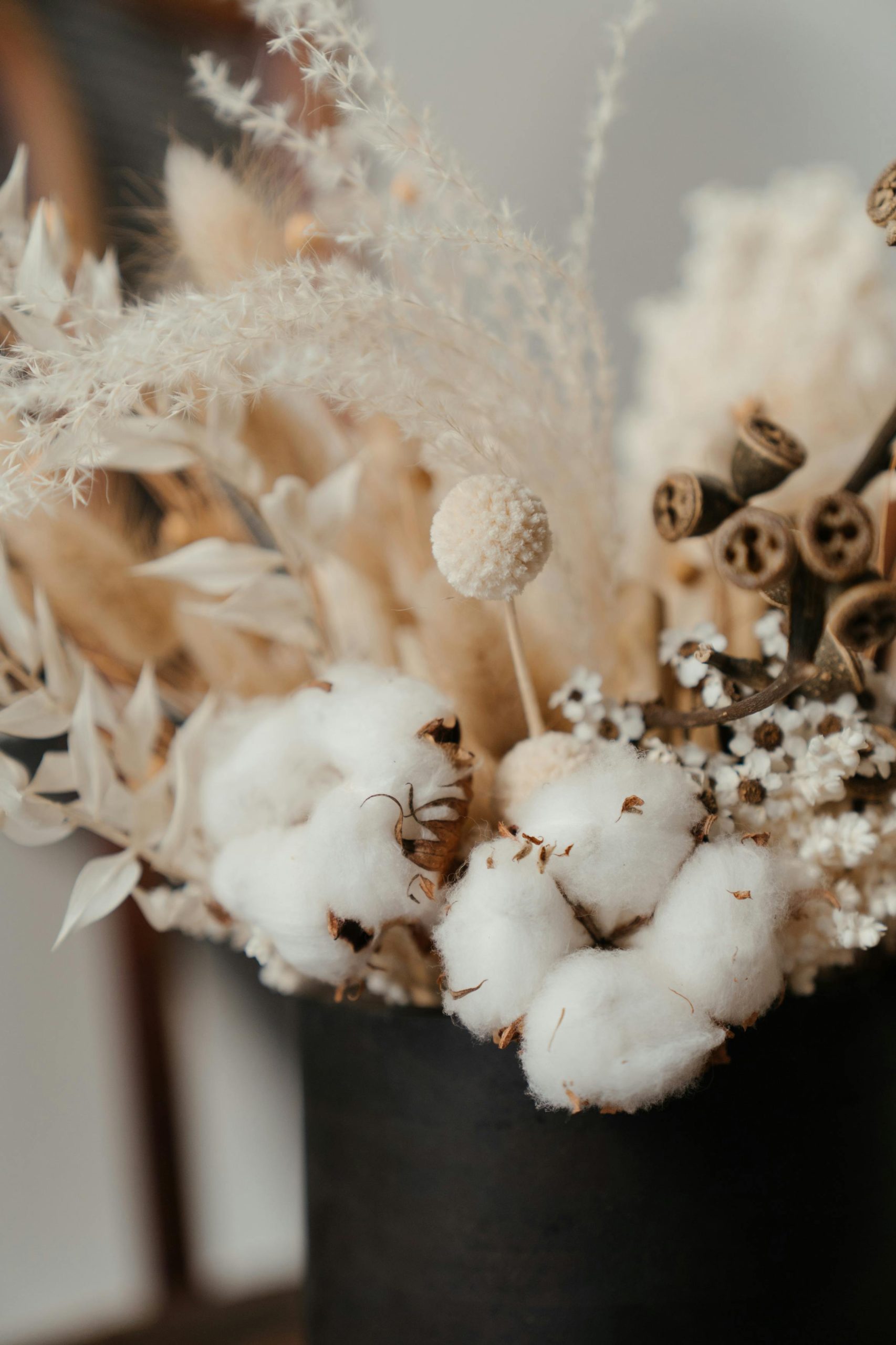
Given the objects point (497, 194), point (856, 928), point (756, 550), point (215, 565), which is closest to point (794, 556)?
point (756, 550)

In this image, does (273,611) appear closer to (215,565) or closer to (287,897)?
(215,565)

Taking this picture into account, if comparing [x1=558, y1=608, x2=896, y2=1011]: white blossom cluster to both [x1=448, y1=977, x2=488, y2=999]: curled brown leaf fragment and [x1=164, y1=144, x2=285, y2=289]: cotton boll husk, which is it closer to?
[x1=448, y1=977, x2=488, y2=999]: curled brown leaf fragment

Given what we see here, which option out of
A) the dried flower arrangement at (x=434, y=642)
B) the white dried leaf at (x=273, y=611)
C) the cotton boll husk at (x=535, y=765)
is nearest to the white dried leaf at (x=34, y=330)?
the dried flower arrangement at (x=434, y=642)

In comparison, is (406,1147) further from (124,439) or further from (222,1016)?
(222,1016)

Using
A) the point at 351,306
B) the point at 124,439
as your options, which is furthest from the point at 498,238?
the point at 124,439

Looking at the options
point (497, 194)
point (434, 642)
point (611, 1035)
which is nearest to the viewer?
point (611, 1035)

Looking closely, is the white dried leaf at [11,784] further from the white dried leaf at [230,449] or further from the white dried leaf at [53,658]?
the white dried leaf at [230,449]

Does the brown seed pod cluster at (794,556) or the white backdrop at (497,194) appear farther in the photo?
the white backdrop at (497,194)

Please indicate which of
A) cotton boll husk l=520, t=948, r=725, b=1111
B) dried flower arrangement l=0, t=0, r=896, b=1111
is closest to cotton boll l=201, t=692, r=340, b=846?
dried flower arrangement l=0, t=0, r=896, b=1111

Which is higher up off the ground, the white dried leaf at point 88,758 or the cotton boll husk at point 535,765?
the cotton boll husk at point 535,765
